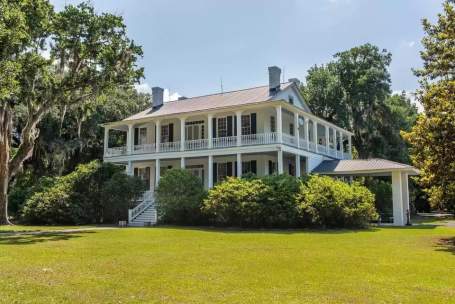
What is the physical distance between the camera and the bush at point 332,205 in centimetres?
2052

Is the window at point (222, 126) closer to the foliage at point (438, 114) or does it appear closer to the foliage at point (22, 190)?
the foliage at point (22, 190)

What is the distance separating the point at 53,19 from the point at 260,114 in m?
13.1

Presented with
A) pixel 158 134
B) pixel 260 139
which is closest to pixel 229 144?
pixel 260 139

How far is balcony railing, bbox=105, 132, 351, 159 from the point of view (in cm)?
2608

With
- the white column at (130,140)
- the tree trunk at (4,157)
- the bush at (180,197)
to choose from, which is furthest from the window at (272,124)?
the tree trunk at (4,157)

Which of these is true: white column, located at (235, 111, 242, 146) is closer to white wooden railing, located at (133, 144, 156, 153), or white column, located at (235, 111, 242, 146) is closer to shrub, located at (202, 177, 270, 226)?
shrub, located at (202, 177, 270, 226)

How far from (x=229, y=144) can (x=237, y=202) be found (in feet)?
20.3

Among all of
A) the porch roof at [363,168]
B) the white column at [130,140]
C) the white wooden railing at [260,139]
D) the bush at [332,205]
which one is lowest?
the bush at [332,205]

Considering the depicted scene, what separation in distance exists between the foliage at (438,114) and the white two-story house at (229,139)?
870 centimetres

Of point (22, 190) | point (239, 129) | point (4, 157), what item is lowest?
point (22, 190)

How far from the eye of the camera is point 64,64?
23.6 m

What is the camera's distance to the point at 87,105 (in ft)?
91.5

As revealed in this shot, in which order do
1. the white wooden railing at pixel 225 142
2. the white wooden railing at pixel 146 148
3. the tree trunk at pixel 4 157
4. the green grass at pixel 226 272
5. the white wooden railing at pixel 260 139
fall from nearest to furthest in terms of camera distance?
the green grass at pixel 226 272 → the tree trunk at pixel 4 157 → the white wooden railing at pixel 260 139 → the white wooden railing at pixel 225 142 → the white wooden railing at pixel 146 148

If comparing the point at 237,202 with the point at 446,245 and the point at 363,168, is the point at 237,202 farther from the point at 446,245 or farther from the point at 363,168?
the point at 446,245
